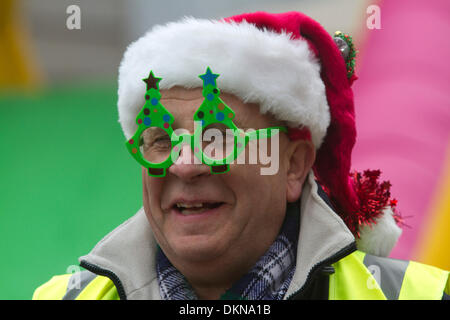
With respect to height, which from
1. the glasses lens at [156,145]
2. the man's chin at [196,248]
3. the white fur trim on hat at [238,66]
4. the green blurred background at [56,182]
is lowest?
the green blurred background at [56,182]

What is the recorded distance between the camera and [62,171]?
18.8 feet

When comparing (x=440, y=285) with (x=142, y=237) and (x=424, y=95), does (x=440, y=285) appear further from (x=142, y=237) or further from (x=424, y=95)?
(x=424, y=95)

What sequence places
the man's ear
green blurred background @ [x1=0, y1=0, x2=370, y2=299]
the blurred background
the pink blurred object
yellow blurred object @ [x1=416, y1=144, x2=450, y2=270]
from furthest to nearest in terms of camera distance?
1. green blurred background @ [x1=0, y1=0, x2=370, y2=299]
2. the blurred background
3. the pink blurred object
4. yellow blurred object @ [x1=416, y1=144, x2=450, y2=270]
5. the man's ear

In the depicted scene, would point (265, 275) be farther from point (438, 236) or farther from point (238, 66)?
point (438, 236)

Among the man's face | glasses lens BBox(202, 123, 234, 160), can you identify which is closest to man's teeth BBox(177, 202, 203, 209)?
the man's face

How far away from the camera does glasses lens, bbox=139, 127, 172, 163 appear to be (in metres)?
1.82

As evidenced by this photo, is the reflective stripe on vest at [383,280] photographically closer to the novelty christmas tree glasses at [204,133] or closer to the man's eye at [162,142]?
the novelty christmas tree glasses at [204,133]

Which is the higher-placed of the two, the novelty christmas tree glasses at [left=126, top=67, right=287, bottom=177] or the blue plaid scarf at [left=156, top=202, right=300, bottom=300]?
the novelty christmas tree glasses at [left=126, top=67, right=287, bottom=177]

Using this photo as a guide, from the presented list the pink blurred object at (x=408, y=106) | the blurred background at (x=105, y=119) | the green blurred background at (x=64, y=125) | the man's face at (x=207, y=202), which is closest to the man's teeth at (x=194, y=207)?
the man's face at (x=207, y=202)

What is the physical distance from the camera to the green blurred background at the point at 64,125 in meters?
4.61

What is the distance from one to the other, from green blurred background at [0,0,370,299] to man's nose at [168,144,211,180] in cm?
242

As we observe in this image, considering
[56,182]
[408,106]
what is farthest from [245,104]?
[56,182]

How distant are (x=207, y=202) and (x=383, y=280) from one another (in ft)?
1.68

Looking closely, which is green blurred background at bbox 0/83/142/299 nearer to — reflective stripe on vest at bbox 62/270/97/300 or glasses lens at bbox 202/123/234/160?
Answer: reflective stripe on vest at bbox 62/270/97/300
